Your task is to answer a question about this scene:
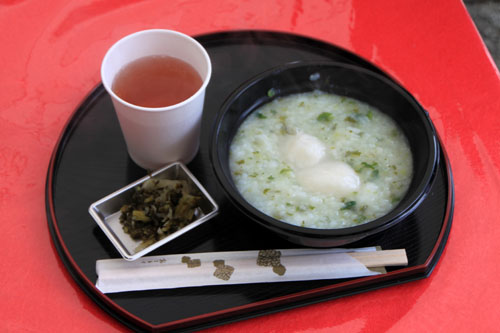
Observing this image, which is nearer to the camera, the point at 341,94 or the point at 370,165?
the point at 370,165

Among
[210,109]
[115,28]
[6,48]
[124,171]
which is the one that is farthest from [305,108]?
[6,48]

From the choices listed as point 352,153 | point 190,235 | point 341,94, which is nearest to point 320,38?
point 341,94

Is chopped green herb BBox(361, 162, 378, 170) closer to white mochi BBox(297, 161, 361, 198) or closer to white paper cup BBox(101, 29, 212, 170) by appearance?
→ white mochi BBox(297, 161, 361, 198)

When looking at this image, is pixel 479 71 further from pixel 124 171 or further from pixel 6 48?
pixel 6 48

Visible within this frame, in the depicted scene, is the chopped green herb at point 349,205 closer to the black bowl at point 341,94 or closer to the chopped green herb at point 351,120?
the black bowl at point 341,94

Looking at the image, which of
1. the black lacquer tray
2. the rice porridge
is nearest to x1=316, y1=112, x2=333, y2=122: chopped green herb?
the rice porridge

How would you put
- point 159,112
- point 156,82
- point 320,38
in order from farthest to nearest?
point 320,38
point 156,82
point 159,112

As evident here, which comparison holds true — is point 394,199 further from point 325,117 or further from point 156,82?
point 156,82
